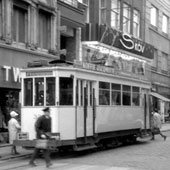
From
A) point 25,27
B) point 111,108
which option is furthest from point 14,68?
point 111,108

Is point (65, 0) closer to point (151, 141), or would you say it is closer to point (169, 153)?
point (151, 141)

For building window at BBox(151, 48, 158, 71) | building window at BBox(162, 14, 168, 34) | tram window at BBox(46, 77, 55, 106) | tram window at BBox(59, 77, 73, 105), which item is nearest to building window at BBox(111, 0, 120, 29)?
building window at BBox(151, 48, 158, 71)

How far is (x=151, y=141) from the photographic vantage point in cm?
2145

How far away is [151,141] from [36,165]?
399 inches

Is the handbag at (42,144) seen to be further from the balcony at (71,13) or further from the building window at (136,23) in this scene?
the building window at (136,23)

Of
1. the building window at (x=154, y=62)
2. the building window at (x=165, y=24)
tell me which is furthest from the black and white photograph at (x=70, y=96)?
the building window at (x=165, y=24)

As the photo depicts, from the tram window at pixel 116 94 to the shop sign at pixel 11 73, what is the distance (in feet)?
15.5

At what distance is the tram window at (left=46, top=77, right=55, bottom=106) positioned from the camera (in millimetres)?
14180

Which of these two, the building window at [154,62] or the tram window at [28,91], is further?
the building window at [154,62]

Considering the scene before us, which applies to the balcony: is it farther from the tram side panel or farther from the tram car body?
the tram car body

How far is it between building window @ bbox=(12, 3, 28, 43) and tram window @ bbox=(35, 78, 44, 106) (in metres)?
6.02

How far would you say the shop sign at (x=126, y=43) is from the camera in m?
28.2

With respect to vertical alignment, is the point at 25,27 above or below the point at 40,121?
above

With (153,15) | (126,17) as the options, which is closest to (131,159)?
(126,17)
